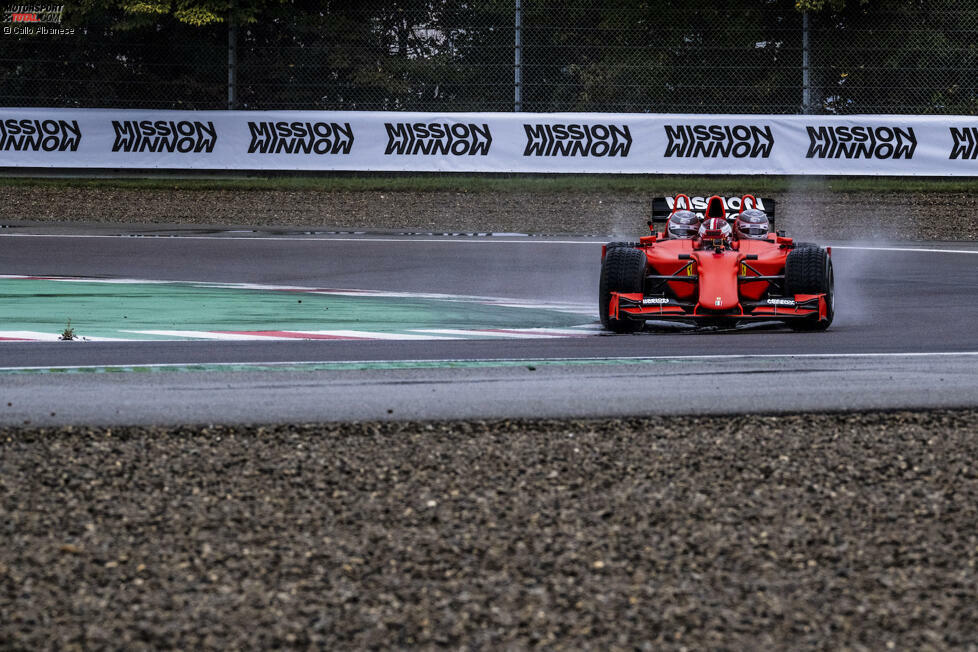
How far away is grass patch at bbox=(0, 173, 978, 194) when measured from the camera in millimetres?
20812

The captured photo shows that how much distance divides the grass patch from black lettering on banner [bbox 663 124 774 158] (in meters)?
0.58

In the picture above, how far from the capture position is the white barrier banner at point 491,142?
20.2 metres

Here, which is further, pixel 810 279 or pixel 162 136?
pixel 162 136

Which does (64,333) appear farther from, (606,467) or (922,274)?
(922,274)

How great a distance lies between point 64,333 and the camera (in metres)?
9.26

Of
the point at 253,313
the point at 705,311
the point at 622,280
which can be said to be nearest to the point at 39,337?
the point at 253,313

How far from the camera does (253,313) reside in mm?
10867

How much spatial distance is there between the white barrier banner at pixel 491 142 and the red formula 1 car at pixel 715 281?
9.74 meters

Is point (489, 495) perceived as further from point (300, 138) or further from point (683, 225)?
point (300, 138)

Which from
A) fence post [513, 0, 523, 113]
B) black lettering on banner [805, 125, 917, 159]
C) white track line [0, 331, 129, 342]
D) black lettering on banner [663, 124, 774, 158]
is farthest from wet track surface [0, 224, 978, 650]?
fence post [513, 0, 523, 113]

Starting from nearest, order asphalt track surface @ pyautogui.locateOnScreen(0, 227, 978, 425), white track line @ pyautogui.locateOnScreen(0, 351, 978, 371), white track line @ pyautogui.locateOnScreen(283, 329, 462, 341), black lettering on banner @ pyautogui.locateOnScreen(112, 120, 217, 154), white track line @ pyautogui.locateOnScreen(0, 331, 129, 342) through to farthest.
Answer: asphalt track surface @ pyautogui.locateOnScreen(0, 227, 978, 425), white track line @ pyautogui.locateOnScreen(0, 351, 978, 371), white track line @ pyautogui.locateOnScreen(0, 331, 129, 342), white track line @ pyautogui.locateOnScreen(283, 329, 462, 341), black lettering on banner @ pyautogui.locateOnScreen(112, 120, 217, 154)

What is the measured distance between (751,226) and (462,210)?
9780 mm

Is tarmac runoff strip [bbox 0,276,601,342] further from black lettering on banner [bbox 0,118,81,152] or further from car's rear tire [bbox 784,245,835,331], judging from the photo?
black lettering on banner [bbox 0,118,81,152]

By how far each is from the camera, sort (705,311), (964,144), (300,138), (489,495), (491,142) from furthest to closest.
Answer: (300,138), (491,142), (964,144), (705,311), (489,495)
